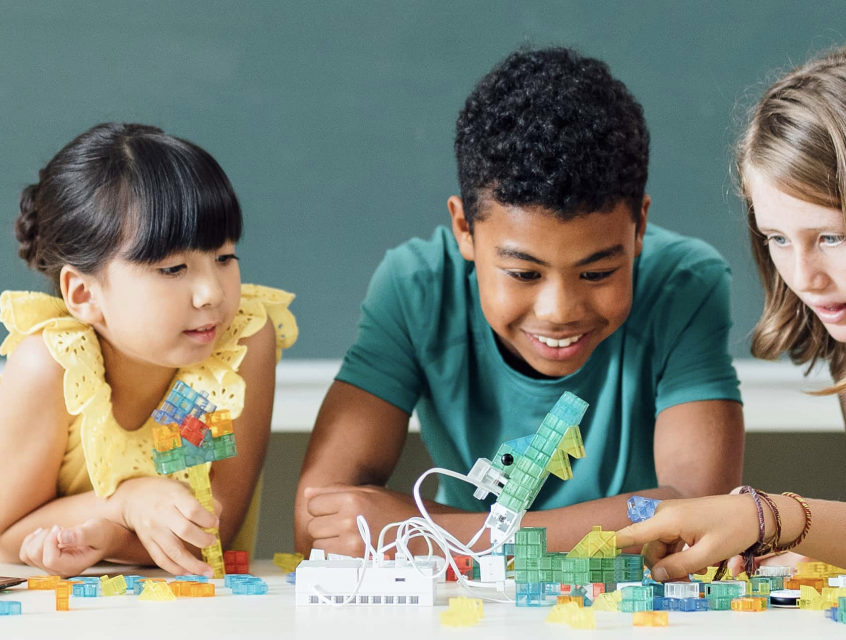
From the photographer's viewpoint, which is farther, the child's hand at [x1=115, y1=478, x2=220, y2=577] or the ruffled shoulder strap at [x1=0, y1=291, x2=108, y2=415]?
the ruffled shoulder strap at [x1=0, y1=291, x2=108, y2=415]

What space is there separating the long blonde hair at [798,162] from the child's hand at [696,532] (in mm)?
351

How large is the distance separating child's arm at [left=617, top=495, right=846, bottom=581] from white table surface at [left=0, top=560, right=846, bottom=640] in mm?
59

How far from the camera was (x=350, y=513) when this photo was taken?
1022 mm

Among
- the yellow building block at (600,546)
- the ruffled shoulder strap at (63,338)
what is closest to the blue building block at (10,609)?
the ruffled shoulder strap at (63,338)

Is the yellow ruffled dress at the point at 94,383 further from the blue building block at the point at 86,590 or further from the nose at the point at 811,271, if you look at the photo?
the nose at the point at 811,271

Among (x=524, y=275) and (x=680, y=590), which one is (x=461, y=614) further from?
(x=524, y=275)

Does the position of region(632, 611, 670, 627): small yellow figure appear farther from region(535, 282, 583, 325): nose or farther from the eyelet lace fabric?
the eyelet lace fabric

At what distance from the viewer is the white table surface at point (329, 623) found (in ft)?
2.10

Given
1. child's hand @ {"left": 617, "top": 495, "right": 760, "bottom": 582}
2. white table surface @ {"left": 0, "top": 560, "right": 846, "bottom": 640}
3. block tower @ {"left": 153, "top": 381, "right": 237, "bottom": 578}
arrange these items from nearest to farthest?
1. white table surface @ {"left": 0, "top": 560, "right": 846, "bottom": 640}
2. child's hand @ {"left": 617, "top": 495, "right": 760, "bottom": 582}
3. block tower @ {"left": 153, "top": 381, "right": 237, "bottom": 578}

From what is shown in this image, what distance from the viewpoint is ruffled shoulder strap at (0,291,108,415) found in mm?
1053

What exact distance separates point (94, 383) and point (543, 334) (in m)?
0.52

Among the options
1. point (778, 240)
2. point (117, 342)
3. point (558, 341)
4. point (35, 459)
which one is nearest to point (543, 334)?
point (558, 341)

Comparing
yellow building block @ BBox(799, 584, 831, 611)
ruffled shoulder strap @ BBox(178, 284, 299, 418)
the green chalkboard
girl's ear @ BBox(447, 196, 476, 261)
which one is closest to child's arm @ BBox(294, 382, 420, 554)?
ruffled shoulder strap @ BBox(178, 284, 299, 418)

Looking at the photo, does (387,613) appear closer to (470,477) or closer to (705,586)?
(470,477)
